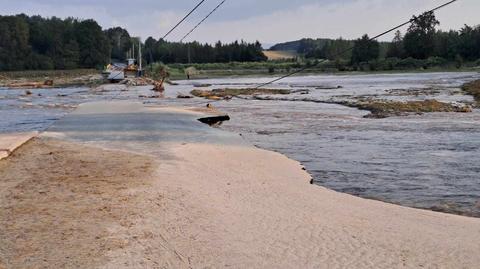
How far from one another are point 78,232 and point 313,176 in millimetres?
5353

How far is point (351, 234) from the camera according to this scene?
19.0 ft

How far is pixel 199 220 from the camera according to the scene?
622cm

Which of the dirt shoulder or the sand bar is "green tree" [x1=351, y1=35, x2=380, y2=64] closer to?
the sand bar

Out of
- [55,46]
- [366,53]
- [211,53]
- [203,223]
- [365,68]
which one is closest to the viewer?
[203,223]

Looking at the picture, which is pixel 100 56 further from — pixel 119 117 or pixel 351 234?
pixel 351 234

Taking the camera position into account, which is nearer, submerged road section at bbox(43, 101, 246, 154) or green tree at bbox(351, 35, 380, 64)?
submerged road section at bbox(43, 101, 246, 154)

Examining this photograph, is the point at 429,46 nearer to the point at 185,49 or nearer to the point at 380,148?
the point at 185,49

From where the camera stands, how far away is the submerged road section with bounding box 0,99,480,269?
5016 millimetres

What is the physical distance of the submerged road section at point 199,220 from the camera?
16.5ft

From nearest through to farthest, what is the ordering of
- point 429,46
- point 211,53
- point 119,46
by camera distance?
point 429,46
point 211,53
point 119,46

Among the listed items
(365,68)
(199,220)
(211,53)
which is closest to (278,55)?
(211,53)

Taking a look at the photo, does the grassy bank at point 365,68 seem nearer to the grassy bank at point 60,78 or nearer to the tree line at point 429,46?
the tree line at point 429,46

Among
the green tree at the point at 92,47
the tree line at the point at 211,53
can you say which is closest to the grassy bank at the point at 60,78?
the green tree at the point at 92,47

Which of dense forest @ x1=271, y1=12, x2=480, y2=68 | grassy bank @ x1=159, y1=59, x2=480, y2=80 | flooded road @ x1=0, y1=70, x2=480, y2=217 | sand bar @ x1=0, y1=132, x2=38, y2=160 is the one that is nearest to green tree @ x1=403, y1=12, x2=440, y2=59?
dense forest @ x1=271, y1=12, x2=480, y2=68
